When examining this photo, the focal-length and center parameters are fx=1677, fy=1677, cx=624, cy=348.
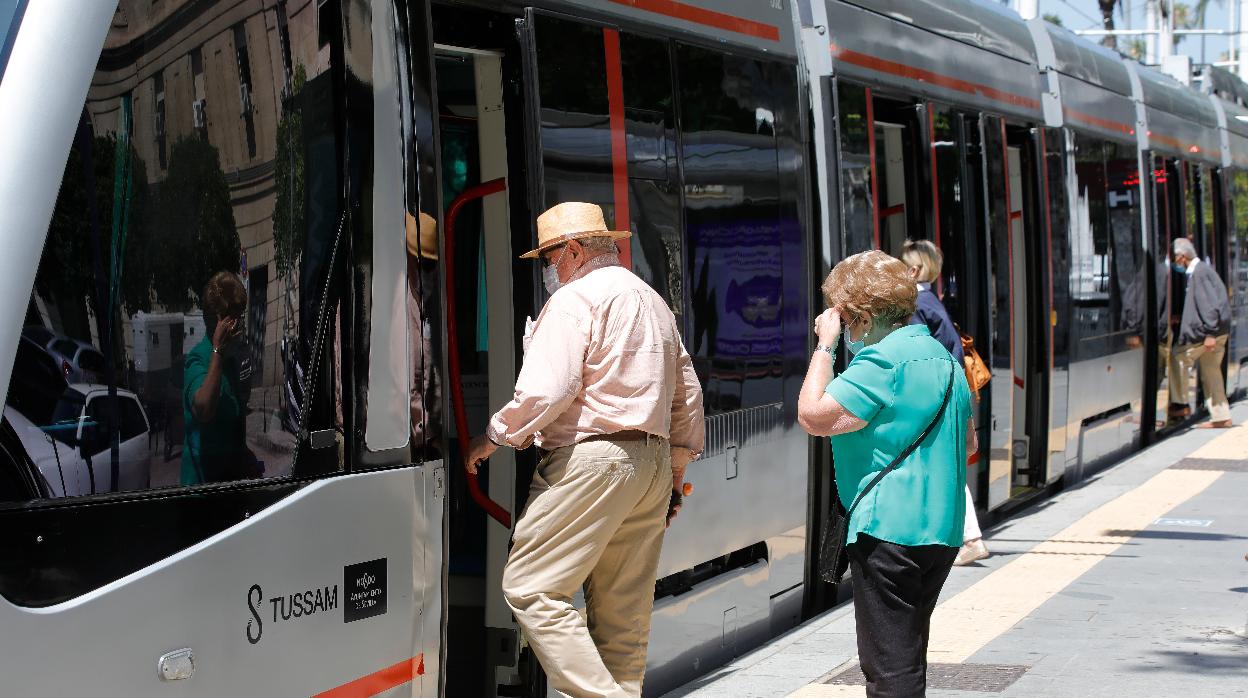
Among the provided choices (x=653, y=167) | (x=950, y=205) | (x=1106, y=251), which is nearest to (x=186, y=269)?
(x=653, y=167)

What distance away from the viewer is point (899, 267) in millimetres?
4523

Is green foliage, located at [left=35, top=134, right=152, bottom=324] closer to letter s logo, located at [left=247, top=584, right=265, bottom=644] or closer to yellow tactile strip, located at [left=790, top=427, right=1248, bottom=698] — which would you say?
letter s logo, located at [left=247, top=584, right=265, bottom=644]

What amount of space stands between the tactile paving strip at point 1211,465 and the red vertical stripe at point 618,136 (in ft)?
29.8

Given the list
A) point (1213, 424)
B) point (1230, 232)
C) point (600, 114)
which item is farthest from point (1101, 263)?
point (600, 114)

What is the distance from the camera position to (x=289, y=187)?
3.66 meters

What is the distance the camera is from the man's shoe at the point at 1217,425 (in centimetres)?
1656

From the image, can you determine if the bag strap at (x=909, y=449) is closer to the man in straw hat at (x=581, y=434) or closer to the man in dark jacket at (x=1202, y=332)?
the man in straw hat at (x=581, y=434)

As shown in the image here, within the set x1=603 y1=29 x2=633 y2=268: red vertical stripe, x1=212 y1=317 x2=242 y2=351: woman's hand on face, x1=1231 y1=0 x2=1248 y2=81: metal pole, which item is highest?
x1=1231 y1=0 x2=1248 y2=81: metal pole

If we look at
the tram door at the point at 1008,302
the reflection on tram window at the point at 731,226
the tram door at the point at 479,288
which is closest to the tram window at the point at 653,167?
the reflection on tram window at the point at 731,226

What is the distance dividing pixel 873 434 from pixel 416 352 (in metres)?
1.25

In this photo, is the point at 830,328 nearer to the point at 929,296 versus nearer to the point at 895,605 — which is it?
the point at 895,605

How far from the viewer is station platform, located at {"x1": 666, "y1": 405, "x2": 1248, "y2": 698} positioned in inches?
247

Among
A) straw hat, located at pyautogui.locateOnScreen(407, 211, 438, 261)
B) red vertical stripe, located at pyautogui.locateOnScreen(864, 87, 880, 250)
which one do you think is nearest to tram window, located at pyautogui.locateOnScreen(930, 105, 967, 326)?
red vertical stripe, located at pyautogui.locateOnScreen(864, 87, 880, 250)

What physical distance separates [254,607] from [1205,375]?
14.5 m
